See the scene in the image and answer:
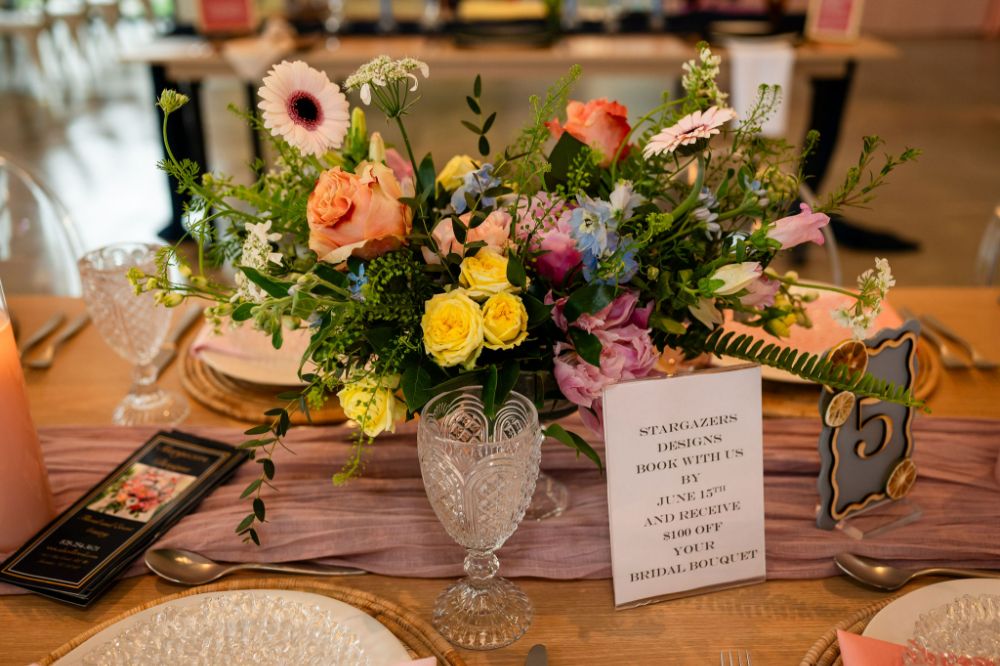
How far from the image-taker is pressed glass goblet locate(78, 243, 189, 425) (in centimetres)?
120

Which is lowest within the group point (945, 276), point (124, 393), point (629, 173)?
point (945, 276)

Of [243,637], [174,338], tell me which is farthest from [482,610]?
[174,338]

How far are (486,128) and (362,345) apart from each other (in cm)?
24

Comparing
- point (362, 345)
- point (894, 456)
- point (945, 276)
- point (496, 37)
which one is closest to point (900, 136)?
point (945, 276)

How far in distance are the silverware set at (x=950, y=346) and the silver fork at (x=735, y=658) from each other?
2.33ft

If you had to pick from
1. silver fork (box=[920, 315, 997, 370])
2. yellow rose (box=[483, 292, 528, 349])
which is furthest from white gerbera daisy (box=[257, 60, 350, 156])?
silver fork (box=[920, 315, 997, 370])

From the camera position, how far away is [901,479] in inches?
40.5

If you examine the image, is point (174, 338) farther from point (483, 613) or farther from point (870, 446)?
point (870, 446)

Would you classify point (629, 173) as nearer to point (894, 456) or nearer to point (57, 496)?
point (894, 456)

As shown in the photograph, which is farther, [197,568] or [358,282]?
[197,568]

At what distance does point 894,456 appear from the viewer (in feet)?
3.35

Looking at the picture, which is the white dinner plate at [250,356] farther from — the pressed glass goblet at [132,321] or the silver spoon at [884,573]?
the silver spoon at [884,573]

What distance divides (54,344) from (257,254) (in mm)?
770

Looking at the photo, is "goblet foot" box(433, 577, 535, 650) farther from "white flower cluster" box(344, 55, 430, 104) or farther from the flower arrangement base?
"white flower cluster" box(344, 55, 430, 104)
